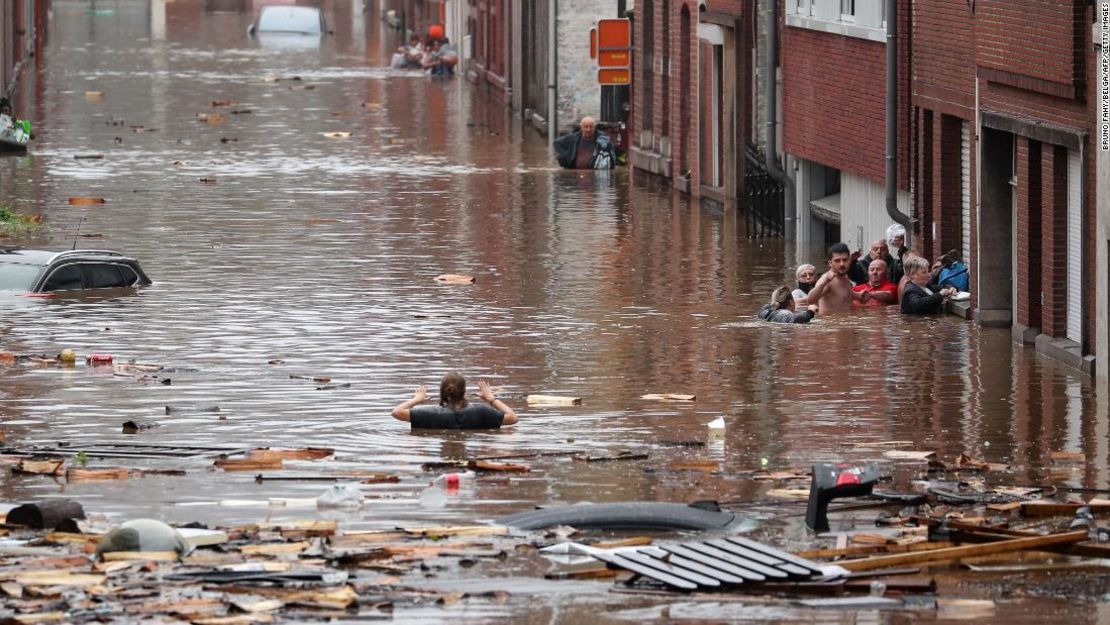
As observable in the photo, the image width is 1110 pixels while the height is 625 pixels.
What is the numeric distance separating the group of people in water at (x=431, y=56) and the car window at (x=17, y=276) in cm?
5245

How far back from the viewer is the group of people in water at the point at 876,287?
3054cm

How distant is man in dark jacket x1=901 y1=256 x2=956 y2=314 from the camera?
100 ft

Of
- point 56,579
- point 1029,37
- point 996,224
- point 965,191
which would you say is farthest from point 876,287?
point 56,579

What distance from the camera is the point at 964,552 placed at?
52.7 feet

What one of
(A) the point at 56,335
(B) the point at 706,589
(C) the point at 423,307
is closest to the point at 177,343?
(A) the point at 56,335

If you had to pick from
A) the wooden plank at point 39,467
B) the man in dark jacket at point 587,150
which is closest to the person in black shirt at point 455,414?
the wooden plank at point 39,467

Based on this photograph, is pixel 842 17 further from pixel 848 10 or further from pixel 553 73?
pixel 553 73

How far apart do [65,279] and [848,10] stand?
11.8m

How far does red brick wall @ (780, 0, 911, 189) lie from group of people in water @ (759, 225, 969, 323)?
2.19 metres

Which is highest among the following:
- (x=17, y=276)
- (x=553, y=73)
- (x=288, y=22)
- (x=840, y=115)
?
(x=288, y=22)

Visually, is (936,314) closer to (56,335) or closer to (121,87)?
(56,335)

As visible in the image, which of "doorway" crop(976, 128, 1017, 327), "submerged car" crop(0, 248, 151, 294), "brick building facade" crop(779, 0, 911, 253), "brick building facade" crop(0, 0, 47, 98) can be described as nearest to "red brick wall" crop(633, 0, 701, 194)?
"brick building facade" crop(779, 0, 911, 253)

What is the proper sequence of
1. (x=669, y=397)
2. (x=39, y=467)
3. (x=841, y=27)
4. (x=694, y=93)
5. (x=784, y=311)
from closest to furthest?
(x=39, y=467)
(x=669, y=397)
(x=784, y=311)
(x=841, y=27)
(x=694, y=93)

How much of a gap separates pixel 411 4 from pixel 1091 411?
83537mm
